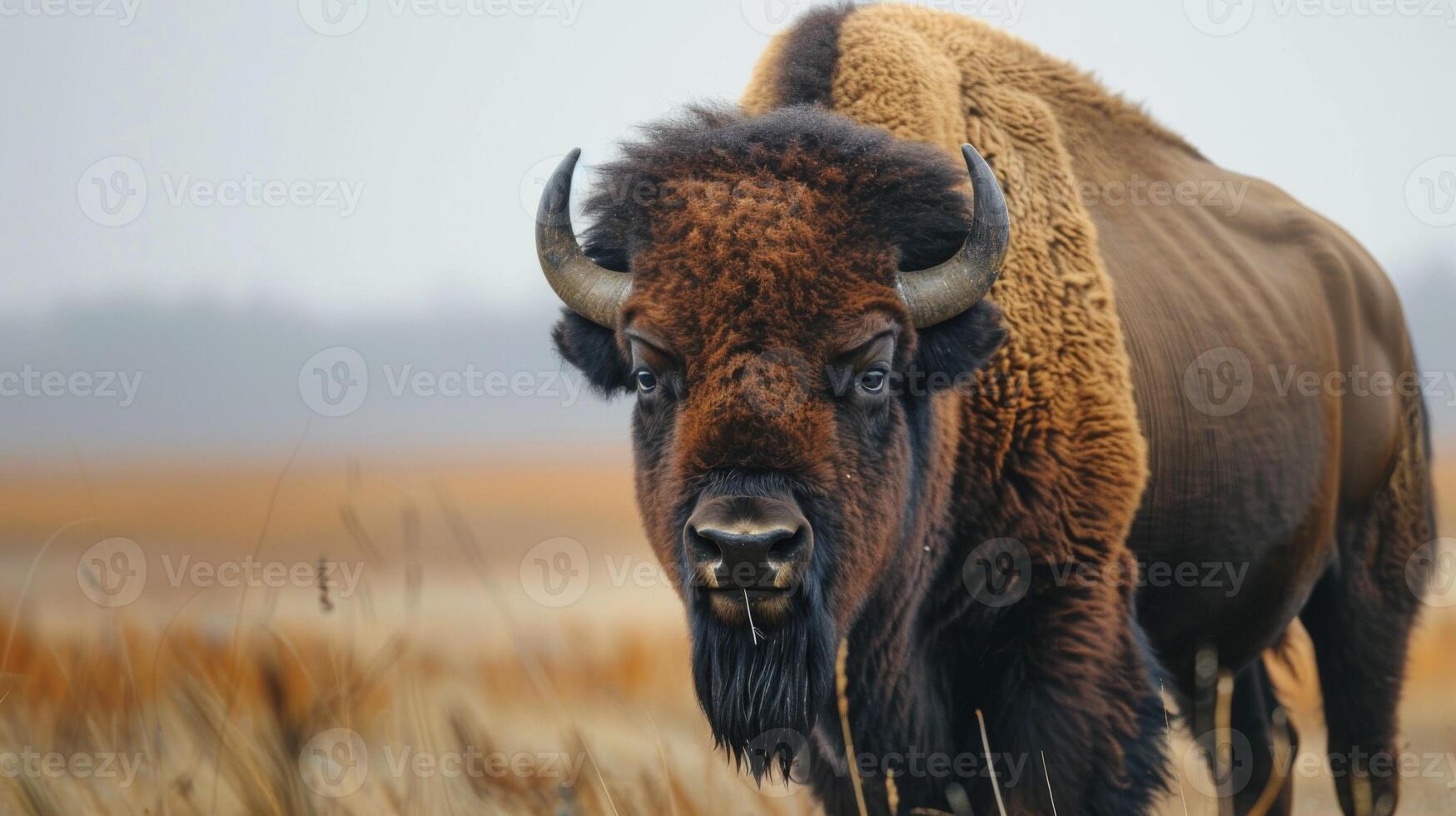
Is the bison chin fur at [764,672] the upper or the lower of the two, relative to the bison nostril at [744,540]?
lower

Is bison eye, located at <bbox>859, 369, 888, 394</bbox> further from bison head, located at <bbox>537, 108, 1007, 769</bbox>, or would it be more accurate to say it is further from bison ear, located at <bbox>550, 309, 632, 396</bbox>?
bison ear, located at <bbox>550, 309, 632, 396</bbox>

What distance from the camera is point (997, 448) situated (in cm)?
412

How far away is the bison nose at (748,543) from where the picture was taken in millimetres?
2945

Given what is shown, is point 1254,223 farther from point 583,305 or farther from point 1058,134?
point 583,305

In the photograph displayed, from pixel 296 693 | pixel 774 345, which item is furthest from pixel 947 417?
pixel 296 693

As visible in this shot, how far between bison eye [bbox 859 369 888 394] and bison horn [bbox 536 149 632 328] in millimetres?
784

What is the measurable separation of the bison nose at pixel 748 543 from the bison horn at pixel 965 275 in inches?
35.5

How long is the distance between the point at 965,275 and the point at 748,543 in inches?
47.2

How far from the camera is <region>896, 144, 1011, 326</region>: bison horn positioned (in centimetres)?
361

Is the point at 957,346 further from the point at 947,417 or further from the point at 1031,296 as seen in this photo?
the point at 1031,296

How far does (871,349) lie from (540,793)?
2.01 m

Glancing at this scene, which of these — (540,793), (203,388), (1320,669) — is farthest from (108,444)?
(203,388)

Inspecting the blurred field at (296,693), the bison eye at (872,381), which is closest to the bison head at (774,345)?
the bison eye at (872,381)

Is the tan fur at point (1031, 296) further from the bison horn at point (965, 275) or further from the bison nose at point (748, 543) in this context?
the bison nose at point (748, 543)
